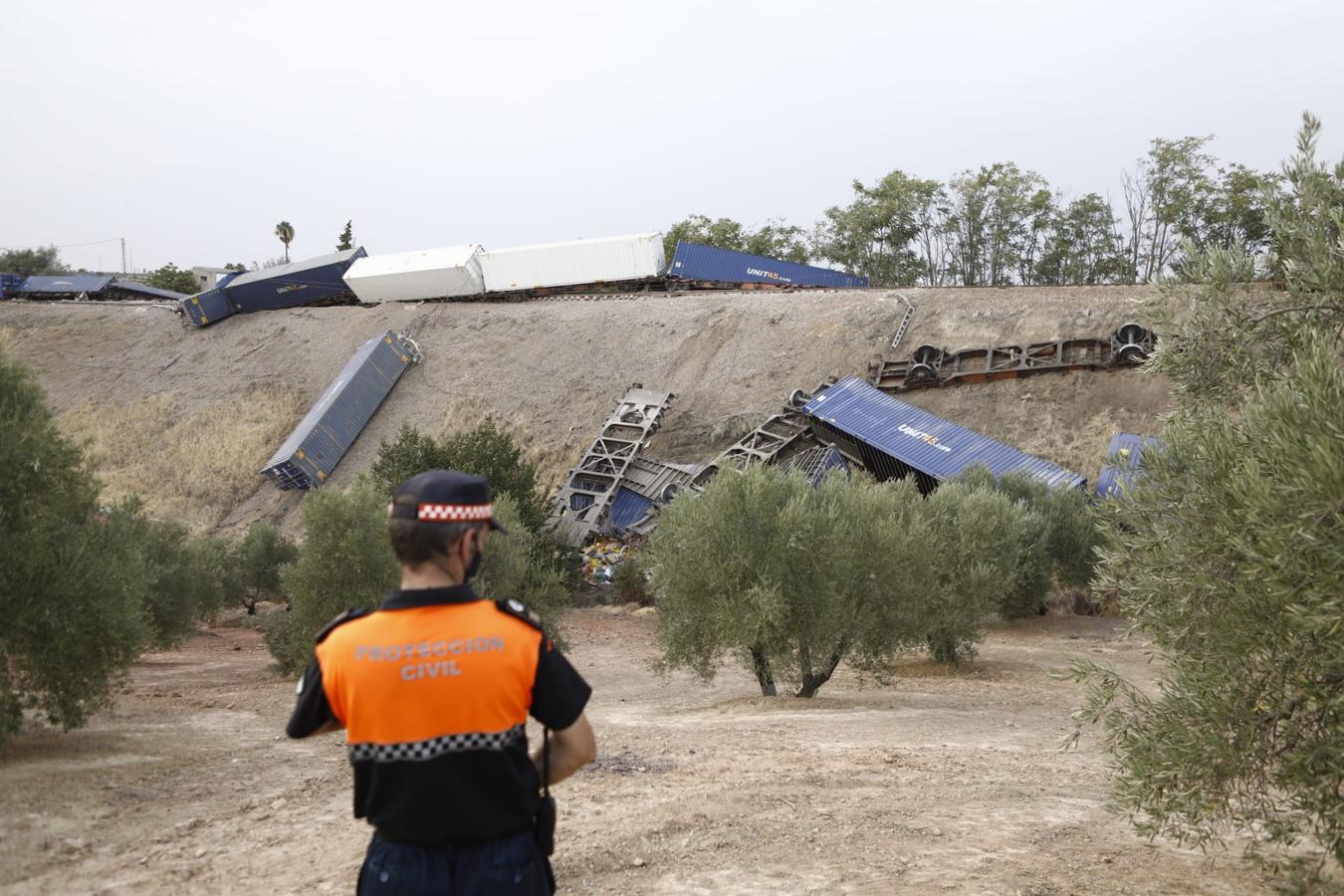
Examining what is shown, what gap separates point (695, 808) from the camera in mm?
9055

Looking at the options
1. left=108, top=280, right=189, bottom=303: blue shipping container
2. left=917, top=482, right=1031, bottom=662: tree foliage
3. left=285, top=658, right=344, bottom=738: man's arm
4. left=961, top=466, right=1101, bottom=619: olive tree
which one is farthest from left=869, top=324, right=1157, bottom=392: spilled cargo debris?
left=108, top=280, right=189, bottom=303: blue shipping container

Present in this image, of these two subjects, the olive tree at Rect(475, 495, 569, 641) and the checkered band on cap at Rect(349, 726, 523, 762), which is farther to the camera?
the olive tree at Rect(475, 495, 569, 641)

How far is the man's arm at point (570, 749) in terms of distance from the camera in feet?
11.5

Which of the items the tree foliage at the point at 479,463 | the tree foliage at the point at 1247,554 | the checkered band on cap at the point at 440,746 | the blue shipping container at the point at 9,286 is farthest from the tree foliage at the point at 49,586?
the blue shipping container at the point at 9,286

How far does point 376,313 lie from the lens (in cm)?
5634

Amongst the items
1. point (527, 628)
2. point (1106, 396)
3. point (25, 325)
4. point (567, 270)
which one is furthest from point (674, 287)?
point (527, 628)

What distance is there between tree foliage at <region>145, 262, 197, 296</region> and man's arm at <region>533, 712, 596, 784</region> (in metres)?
99.3

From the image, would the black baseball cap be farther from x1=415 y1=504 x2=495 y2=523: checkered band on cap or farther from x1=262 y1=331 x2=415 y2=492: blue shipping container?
x1=262 y1=331 x2=415 y2=492: blue shipping container

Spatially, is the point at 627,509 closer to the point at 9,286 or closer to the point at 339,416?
the point at 339,416

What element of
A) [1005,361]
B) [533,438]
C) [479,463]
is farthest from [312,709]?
[533,438]

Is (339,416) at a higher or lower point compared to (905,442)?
higher

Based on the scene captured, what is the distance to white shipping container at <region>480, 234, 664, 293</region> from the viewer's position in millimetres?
54750

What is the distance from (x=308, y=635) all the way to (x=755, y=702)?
8.20 meters

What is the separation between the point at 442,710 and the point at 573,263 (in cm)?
5345
